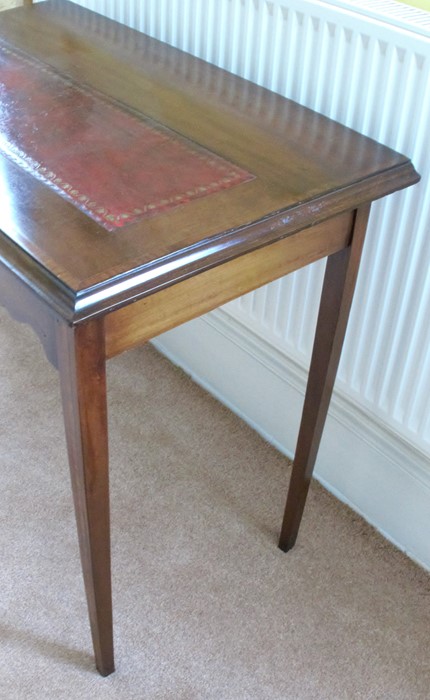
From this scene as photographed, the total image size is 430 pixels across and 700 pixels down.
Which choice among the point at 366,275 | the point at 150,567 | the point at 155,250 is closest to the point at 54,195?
the point at 155,250

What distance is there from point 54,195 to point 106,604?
0.59m

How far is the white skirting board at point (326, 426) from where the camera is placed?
1.41m

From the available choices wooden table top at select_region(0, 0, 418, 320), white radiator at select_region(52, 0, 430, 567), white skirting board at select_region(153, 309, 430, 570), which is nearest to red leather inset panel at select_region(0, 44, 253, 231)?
wooden table top at select_region(0, 0, 418, 320)

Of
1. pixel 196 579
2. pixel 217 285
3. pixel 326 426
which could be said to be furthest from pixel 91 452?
pixel 326 426

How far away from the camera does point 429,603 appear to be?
1.38 metres

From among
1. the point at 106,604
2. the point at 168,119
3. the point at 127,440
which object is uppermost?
the point at 168,119

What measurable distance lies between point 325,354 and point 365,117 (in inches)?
13.8

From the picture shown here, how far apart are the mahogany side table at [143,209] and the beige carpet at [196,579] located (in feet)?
0.38

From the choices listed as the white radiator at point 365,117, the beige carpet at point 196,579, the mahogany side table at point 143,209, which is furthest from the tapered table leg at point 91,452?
the white radiator at point 365,117

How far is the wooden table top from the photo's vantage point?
0.85 metres

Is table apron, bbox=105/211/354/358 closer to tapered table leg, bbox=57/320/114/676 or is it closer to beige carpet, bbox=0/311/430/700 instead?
tapered table leg, bbox=57/320/114/676

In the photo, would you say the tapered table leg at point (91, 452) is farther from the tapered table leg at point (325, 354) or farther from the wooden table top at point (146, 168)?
the tapered table leg at point (325, 354)

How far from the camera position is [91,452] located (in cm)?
96

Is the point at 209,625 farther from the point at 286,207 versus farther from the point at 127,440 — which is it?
the point at 286,207
